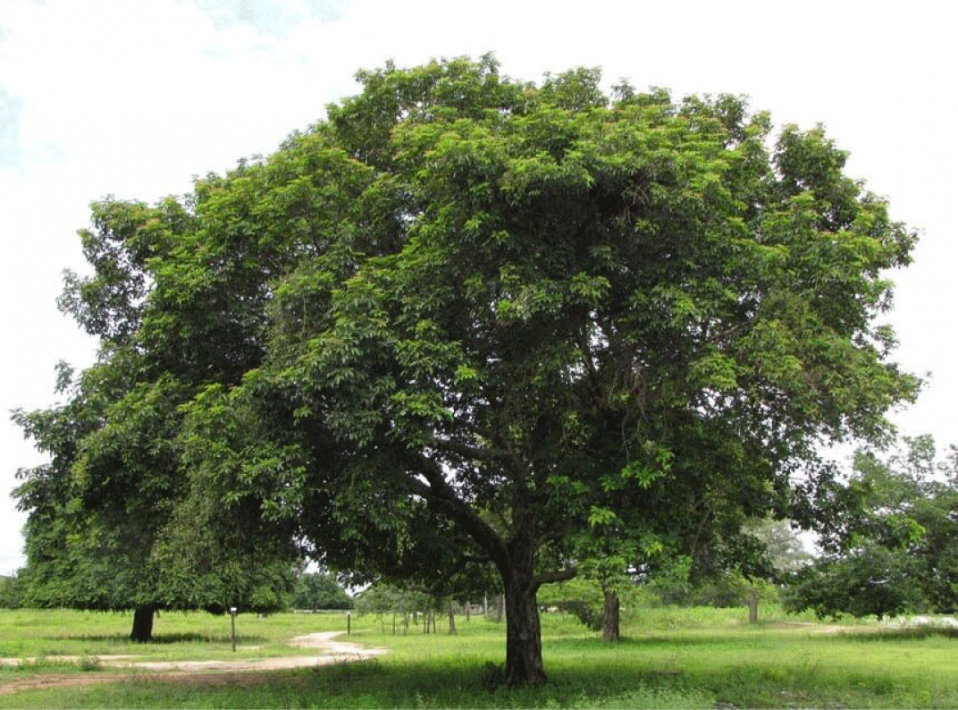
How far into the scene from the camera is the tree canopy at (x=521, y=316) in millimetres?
10273

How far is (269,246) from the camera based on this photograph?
12312 mm

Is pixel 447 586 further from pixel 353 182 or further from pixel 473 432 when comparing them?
pixel 353 182

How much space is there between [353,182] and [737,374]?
268 inches

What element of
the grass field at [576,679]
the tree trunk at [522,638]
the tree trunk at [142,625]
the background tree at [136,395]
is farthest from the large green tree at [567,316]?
the tree trunk at [142,625]

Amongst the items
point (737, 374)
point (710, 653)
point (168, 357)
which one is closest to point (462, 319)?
point (737, 374)

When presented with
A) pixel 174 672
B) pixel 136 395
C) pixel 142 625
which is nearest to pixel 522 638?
pixel 136 395

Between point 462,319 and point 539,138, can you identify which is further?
point 462,319

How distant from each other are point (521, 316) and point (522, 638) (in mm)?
7593

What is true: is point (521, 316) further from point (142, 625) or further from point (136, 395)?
point (142, 625)

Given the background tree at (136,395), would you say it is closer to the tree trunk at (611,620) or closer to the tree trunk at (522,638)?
the tree trunk at (522,638)

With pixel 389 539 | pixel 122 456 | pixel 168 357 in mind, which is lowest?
pixel 389 539

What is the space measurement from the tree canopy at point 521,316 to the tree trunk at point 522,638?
1.25m

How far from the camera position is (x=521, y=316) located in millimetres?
9930

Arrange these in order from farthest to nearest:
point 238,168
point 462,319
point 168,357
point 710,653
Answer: point 710,653 < point 238,168 < point 168,357 < point 462,319
